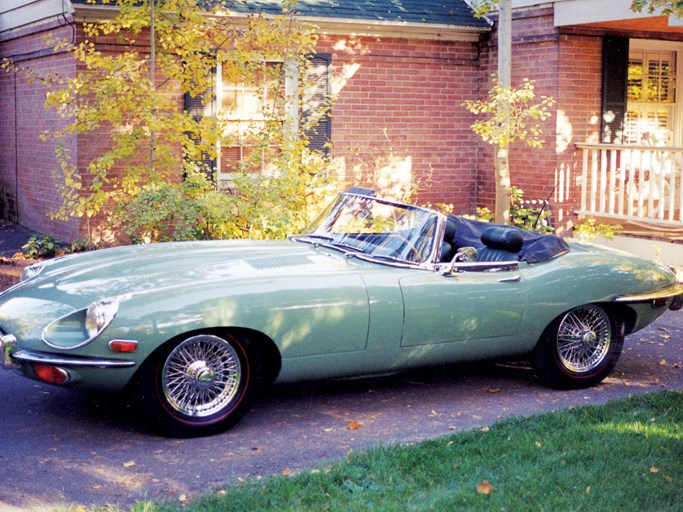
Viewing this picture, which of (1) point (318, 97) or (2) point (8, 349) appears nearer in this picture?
(2) point (8, 349)

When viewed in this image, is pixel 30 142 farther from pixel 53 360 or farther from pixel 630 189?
pixel 53 360

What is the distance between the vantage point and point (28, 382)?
6734 mm

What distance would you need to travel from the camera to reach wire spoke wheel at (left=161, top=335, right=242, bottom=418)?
5.47 meters

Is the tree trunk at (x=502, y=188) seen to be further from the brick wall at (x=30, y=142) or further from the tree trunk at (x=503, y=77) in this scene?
the brick wall at (x=30, y=142)

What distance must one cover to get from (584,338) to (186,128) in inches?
213

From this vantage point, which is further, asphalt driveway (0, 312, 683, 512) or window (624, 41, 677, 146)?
window (624, 41, 677, 146)

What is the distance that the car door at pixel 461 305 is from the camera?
6.10 metres

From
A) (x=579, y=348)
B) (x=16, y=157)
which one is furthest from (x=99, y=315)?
(x=16, y=157)

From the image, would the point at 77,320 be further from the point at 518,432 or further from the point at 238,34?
the point at 238,34

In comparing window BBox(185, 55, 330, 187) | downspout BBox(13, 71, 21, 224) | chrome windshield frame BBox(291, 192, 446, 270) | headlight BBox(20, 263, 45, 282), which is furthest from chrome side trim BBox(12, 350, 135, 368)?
downspout BBox(13, 71, 21, 224)

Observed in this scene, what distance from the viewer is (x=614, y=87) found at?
13.8 metres

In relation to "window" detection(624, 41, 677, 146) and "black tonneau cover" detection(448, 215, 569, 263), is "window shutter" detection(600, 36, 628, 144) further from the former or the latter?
"black tonneau cover" detection(448, 215, 569, 263)

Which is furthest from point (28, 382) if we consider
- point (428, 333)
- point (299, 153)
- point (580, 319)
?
point (299, 153)

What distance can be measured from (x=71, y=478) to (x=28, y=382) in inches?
78.9
